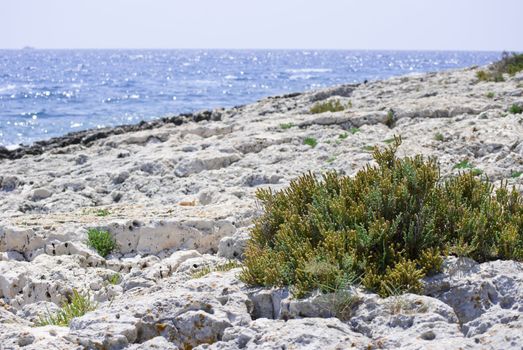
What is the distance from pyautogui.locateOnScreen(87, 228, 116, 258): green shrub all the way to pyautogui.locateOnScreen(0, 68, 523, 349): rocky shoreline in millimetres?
131

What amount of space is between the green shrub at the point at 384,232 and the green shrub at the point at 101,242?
9.93ft

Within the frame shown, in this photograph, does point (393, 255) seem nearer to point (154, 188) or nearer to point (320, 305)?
point (320, 305)

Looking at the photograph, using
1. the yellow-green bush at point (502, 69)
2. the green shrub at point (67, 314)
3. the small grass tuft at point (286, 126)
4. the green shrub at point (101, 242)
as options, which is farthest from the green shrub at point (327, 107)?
the green shrub at point (67, 314)

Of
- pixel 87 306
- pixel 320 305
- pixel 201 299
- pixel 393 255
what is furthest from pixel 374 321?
pixel 87 306

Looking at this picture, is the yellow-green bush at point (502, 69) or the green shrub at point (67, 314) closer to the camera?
the green shrub at point (67, 314)

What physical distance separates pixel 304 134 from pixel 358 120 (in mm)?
1550

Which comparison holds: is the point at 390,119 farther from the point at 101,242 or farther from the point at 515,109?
the point at 101,242

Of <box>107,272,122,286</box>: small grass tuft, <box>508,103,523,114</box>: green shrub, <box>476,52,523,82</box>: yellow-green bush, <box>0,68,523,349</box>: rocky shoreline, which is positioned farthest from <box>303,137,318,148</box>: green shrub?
<box>476,52,523,82</box>: yellow-green bush

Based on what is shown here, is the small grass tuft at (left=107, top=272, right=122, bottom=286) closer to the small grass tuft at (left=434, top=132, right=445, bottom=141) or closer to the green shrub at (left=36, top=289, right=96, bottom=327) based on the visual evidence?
the green shrub at (left=36, top=289, right=96, bottom=327)

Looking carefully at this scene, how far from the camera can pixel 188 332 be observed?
16.9 ft

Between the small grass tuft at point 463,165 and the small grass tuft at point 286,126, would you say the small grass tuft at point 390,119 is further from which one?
the small grass tuft at point 463,165

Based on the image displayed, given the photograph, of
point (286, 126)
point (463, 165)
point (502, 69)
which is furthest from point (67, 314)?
point (502, 69)

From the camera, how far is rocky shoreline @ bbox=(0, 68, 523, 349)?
16.3 feet

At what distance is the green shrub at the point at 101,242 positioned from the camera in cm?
898
